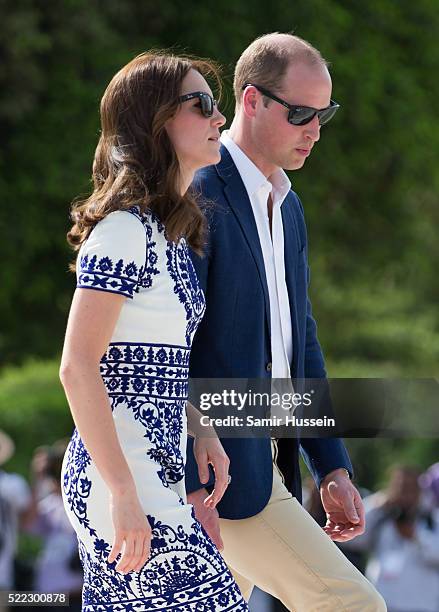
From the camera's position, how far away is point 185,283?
3.03 meters

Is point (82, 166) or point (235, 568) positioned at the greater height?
point (82, 166)

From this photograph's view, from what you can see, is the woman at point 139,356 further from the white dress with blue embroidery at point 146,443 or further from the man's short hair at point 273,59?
the man's short hair at point 273,59

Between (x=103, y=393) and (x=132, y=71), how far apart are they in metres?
0.81

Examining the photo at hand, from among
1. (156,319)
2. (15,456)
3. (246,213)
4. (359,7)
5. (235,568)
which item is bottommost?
(235,568)

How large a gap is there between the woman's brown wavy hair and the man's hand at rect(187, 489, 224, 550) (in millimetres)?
731

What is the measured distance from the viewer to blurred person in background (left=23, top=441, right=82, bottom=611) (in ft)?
24.1

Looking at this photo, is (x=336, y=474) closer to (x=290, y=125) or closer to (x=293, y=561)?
(x=293, y=561)

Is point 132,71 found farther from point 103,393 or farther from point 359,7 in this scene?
point 359,7

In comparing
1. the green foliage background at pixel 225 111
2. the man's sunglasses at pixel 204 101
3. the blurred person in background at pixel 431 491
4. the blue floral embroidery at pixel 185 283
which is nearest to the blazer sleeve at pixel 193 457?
the blue floral embroidery at pixel 185 283

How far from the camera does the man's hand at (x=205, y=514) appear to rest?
3432mm

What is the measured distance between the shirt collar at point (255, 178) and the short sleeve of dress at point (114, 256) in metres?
0.93

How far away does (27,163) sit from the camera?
42.1 ft

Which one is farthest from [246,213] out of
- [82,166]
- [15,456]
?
[82,166]

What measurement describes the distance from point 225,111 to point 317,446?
745cm
